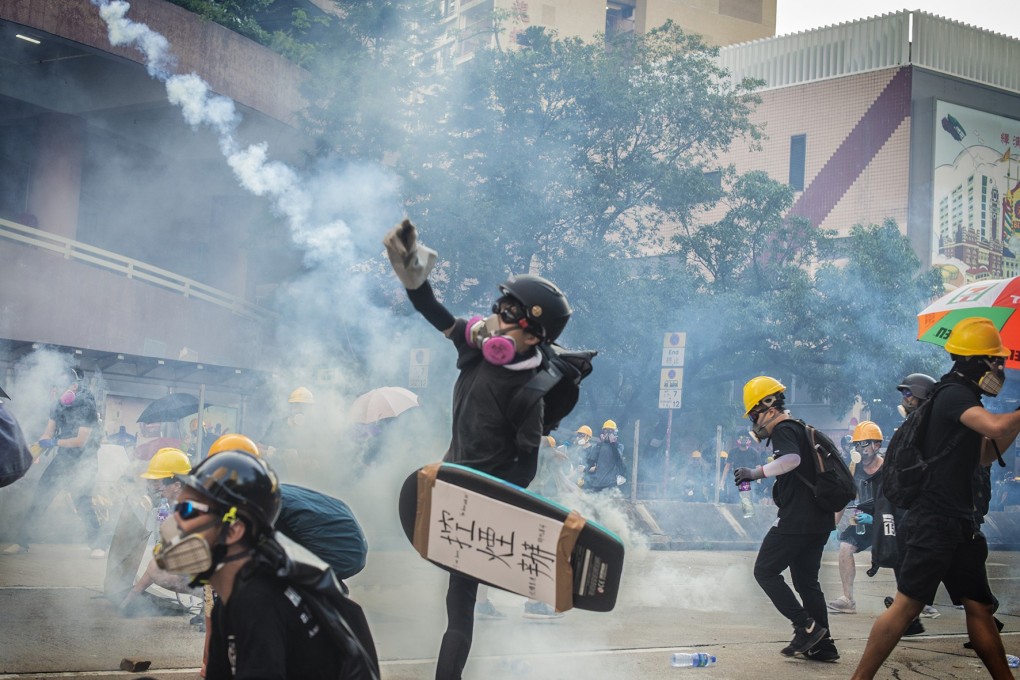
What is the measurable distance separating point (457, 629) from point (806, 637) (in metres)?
2.85

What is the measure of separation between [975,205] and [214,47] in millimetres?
24314

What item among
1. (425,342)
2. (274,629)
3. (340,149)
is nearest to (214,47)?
(340,149)

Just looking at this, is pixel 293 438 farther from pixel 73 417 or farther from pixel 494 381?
pixel 494 381

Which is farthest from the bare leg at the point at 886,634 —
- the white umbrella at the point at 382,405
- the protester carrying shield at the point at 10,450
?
the white umbrella at the point at 382,405

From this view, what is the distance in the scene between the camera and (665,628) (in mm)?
7660

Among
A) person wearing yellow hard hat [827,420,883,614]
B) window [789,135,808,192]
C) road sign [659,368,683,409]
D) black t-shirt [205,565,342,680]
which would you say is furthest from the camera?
window [789,135,808,192]

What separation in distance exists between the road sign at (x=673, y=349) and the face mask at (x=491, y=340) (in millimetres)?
12367

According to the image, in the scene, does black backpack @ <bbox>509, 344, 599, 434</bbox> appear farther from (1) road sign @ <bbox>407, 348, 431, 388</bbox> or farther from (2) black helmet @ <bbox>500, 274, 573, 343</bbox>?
(1) road sign @ <bbox>407, 348, 431, 388</bbox>

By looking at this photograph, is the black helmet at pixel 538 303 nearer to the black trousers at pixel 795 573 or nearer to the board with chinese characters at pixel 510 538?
the board with chinese characters at pixel 510 538

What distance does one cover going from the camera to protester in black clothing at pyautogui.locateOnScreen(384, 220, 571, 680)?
14.3ft

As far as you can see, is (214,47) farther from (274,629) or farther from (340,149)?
(274,629)

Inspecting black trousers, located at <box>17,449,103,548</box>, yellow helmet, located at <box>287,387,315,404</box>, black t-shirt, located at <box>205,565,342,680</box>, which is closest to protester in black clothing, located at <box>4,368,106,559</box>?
black trousers, located at <box>17,449,103,548</box>

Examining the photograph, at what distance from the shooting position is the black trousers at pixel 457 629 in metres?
4.34

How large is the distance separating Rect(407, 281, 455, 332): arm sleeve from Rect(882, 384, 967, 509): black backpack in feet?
7.11
